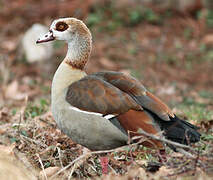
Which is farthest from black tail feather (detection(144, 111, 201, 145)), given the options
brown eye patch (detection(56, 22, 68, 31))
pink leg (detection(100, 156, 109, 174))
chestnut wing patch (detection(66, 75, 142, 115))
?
brown eye patch (detection(56, 22, 68, 31))

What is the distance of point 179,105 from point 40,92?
2.89m

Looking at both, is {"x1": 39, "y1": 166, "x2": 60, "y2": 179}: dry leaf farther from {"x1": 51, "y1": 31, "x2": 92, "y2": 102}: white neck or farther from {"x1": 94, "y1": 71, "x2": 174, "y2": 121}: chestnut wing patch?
{"x1": 94, "y1": 71, "x2": 174, "y2": 121}: chestnut wing patch

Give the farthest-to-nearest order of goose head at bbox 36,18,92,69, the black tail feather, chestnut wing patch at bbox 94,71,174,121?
goose head at bbox 36,18,92,69, chestnut wing patch at bbox 94,71,174,121, the black tail feather

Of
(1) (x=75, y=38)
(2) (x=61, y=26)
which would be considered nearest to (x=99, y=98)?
(1) (x=75, y=38)

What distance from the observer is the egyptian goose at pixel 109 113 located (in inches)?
158

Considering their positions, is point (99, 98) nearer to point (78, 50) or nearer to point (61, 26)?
point (78, 50)

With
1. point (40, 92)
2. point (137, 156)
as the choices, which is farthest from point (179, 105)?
point (137, 156)

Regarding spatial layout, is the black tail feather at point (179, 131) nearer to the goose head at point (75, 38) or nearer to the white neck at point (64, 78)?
the white neck at point (64, 78)

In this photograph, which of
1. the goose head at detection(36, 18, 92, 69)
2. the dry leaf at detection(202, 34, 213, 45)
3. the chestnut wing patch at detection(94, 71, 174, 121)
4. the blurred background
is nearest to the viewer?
the chestnut wing patch at detection(94, 71, 174, 121)

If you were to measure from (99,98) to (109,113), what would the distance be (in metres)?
0.17

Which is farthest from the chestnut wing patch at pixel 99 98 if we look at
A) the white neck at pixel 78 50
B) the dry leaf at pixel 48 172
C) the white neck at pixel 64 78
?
the dry leaf at pixel 48 172

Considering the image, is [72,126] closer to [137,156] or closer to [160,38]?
[137,156]

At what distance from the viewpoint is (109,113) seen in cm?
404

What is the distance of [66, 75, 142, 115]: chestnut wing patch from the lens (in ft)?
13.3
